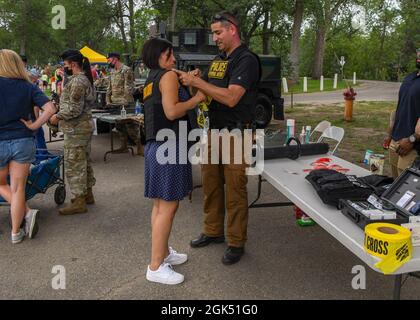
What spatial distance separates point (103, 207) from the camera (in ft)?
15.6

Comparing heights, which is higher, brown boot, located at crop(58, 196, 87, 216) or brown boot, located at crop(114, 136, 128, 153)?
brown boot, located at crop(114, 136, 128, 153)

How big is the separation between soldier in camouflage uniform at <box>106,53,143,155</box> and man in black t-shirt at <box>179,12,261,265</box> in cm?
428

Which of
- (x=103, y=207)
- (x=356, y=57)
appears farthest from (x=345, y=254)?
(x=356, y=57)

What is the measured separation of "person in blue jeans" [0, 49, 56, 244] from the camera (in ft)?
11.5

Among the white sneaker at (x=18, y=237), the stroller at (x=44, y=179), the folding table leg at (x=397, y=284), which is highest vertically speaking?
the stroller at (x=44, y=179)

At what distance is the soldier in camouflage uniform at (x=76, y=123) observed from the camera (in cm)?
423

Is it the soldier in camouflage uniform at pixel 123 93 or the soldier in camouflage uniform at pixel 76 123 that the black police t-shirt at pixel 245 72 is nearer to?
the soldier in camouflage uniform at pixel 76 123

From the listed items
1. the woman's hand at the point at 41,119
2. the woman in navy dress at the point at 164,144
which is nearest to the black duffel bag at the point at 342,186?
the woman in navy dress at the point at 164,144

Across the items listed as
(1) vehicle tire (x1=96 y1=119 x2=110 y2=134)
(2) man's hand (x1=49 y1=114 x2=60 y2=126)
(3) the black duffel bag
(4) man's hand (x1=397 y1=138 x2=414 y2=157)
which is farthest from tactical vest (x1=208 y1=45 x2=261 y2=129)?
(1) vehicle tire (x1=96 y1=119 x2=110 y2=134)

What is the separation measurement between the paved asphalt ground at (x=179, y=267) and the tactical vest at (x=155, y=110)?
1.18 metres

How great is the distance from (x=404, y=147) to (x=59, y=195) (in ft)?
12.5

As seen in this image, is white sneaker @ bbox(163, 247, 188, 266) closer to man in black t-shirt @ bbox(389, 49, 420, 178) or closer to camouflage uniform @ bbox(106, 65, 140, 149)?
man in black t-shirt @ bbox(389, 49, 420, 178)

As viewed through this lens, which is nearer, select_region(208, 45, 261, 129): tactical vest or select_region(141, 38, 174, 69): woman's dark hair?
select_region(141, 38, 174, 69): woman's dark hair
